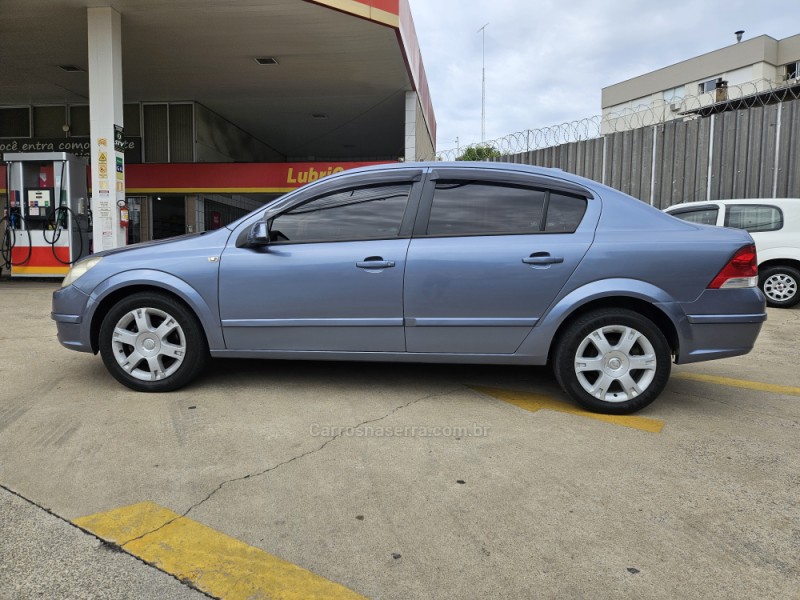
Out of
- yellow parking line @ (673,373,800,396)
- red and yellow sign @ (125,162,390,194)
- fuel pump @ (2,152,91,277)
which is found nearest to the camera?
yellow parking line @ (673,373,800,396)

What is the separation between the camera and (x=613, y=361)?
3.51 meters

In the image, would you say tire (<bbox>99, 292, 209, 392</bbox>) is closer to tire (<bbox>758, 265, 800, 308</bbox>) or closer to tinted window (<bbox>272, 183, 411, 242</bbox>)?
tinted window (<bbox>272, 183, 411, 242</bbox>)

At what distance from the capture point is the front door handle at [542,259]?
3.52m

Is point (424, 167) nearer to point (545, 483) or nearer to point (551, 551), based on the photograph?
point (545, 483)

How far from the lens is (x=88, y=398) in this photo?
150 inches

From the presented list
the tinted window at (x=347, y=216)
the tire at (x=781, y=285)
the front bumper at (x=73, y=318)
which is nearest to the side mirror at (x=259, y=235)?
the tinted window at (x=347, y=216)

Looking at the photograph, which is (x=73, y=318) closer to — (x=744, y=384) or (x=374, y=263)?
(x=374, y=263)

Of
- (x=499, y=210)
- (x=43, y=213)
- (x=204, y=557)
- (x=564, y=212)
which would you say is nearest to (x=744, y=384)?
(x=564, y=212)

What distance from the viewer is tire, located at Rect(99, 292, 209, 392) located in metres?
3.84

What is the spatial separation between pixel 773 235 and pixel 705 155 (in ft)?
10.6

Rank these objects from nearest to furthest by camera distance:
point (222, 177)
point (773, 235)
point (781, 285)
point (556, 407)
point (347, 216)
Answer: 1. point (556, 407)
2. point (347, 216)
3. point (773, 235)
4. point (781, 285)
5. point (222, 177)

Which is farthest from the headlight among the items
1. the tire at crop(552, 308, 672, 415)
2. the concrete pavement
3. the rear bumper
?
the rear bumper

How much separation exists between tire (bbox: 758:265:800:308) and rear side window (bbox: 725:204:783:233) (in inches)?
24.6

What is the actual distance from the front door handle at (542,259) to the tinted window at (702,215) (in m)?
6.10
